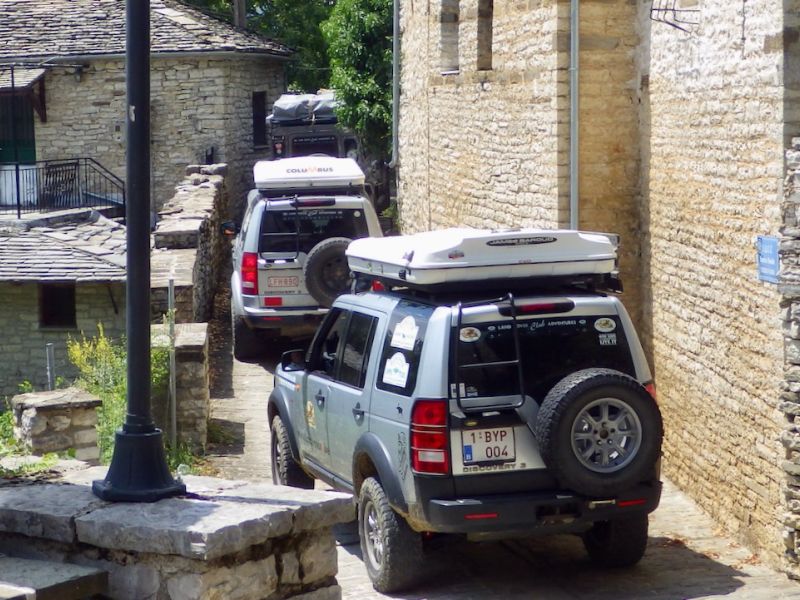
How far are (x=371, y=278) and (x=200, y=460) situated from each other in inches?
130

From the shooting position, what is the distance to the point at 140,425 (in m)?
5.52

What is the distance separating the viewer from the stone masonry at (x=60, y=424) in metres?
10.2

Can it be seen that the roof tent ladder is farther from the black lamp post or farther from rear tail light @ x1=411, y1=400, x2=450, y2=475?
the black lamp post

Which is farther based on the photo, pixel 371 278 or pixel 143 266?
pixel 371 278

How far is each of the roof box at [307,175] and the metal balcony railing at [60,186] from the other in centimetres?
1571

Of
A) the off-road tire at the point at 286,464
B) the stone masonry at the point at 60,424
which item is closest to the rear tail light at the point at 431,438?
the off-road tire at the point at 286,464

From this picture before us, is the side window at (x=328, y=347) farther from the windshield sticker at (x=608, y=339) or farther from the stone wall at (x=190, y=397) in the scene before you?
the stone wall at (x=190, y=397)

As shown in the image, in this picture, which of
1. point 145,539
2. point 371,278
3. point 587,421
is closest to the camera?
point 145,539

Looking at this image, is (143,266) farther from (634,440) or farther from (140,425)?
(634,440)

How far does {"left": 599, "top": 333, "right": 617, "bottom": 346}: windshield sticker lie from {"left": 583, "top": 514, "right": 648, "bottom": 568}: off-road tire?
3.55 ft

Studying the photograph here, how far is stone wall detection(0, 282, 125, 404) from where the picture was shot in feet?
72.6

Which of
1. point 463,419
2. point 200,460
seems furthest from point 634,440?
point 200,460

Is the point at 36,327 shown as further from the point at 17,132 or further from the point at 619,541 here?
the point at 619,541

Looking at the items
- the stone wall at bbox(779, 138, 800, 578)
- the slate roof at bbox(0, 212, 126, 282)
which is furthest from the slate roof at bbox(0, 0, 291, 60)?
the stone wall at bbox(779, 138, 800, 578)
